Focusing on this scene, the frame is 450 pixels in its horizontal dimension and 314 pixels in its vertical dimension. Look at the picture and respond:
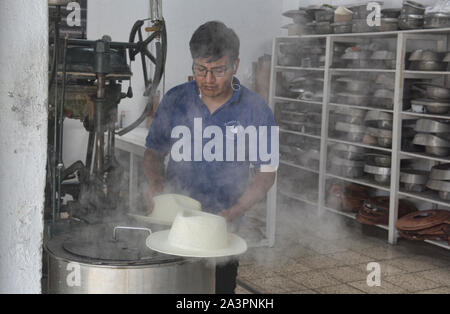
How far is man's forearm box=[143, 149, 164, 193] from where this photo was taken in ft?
7.88

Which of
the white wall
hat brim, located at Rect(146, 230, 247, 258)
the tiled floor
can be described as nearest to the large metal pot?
hat brim, located at Rect(146, 230, 247, 258)

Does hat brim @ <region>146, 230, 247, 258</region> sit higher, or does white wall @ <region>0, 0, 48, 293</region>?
white wall @ <region>0, 0, 48, 293</region>

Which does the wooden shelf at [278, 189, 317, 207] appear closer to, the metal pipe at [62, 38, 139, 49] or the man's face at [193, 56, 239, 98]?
the man's face at [193, 56, 239, 98]

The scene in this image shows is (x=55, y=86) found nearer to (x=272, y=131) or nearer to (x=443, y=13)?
(x=272, y=131)

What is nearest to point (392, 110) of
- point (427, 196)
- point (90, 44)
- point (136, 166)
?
point (427, 196)

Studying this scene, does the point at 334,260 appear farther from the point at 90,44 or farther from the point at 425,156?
the point at 90,44

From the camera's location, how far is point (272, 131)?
2.69 m

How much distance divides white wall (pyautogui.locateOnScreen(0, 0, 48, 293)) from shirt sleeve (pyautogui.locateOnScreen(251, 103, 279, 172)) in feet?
3.41

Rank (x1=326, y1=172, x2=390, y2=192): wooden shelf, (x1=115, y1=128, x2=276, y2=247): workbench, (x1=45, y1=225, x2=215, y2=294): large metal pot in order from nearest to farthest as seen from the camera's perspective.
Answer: (x1=45, y1=225, x2=215, y2=294): large metal pot < (x1=115, y1=128, x2=276, y2=247): workbench < (x1=326, y1=172, x2=390, y2=192): wooden shelf

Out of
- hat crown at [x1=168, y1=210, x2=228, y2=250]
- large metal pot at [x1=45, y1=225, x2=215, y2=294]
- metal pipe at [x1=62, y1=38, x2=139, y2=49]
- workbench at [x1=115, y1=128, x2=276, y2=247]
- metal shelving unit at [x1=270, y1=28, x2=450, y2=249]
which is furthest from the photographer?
metal shelving unit at [x1=270, y1=28, x2=450, y2=249]

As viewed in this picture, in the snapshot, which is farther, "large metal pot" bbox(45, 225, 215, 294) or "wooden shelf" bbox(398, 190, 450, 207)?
"wooden shelf" bbox(398, 190, 450, 207)

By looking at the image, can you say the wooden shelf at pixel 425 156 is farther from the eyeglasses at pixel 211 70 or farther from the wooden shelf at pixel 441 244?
the eyeglasses at pixel 211 70

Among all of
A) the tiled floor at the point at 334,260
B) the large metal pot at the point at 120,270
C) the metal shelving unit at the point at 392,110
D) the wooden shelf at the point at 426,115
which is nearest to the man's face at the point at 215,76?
the large metal pot at the point at 120,270

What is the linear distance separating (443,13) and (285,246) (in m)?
2.06
